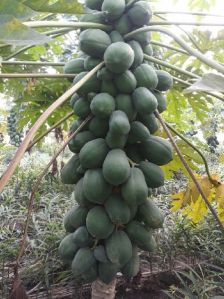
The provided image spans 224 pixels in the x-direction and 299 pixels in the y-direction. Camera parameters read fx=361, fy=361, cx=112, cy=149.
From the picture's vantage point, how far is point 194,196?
5.47 ft

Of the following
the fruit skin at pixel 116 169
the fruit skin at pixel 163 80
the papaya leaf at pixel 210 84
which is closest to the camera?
the papaya leaf at pixel 210 84

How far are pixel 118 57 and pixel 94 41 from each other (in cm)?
12

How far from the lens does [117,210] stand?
1218 mm

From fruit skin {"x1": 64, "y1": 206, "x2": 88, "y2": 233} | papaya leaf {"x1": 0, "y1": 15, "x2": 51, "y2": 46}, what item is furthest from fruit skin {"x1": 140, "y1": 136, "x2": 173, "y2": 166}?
papaya leaf {"x1": 0, "y1": 15, "x2": 51, "y2": 46}

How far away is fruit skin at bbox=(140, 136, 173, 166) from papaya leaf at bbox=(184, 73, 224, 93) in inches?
21.7

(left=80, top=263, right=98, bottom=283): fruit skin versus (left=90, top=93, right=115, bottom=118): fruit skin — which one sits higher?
(left=90, top=93, right=115, bottom=118): fruit skin

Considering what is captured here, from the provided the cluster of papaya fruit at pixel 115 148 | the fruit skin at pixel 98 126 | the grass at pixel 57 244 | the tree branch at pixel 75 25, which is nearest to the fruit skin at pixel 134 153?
the cluster of papaya fruit at pixel 115 148

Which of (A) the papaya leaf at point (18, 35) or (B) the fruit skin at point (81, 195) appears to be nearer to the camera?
(A) the papaya leaf at point (18, 35)

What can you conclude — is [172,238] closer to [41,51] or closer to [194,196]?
[194,196]

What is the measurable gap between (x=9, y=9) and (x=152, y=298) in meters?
2.08

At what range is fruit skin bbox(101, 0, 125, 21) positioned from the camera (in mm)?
1232

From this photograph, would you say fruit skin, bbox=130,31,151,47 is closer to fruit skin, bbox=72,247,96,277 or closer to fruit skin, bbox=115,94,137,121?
fruit skin, bbox=115,94,137,121

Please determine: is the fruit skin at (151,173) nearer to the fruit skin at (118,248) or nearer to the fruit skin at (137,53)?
the fruit skin at (118,248)

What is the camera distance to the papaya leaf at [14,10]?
86cm
